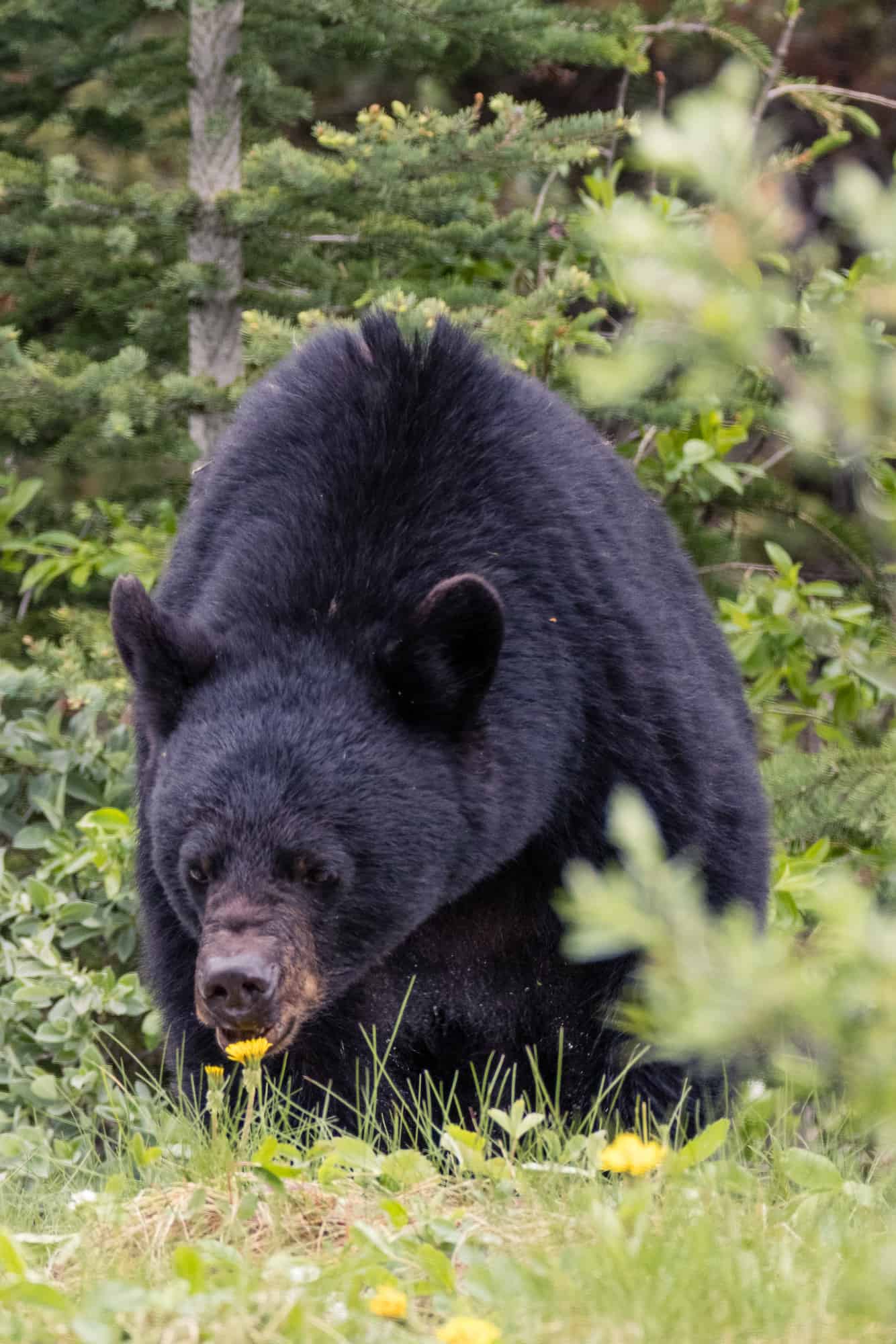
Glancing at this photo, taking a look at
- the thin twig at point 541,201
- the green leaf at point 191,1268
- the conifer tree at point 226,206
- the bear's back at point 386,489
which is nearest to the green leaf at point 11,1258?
the green leaf at point 191,1268

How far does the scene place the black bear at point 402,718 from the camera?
2.98 m

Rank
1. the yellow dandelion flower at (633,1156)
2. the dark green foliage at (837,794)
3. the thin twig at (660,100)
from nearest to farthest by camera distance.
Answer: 1. the yellow dandelion flower at (633,1156)
2. the dark green foliage at (837,794)
3. the thin twig at (660,100)

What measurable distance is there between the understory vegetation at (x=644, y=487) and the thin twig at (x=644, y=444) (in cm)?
2

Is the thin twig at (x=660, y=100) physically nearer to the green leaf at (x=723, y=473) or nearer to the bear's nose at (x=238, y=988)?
the green leaf at (x=723, y=473)

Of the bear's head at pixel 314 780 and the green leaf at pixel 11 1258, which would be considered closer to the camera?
the green leaf at pixel 11 1258

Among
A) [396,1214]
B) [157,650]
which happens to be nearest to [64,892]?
[157,650]

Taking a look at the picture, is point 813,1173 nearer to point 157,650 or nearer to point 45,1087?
point 157,650

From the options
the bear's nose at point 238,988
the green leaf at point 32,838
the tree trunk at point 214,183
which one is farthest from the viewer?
the tree trunk at point 214,183

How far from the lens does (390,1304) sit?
1.73m

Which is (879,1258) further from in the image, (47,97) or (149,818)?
(47,97)

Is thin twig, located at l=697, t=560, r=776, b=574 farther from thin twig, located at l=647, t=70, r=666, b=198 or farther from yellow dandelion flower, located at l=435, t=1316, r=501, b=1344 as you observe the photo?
yellow dandelion flower, located at l=435, t=1316, r=501, b=1344

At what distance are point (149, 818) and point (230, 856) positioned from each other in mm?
323

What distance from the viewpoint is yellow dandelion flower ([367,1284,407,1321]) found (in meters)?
1.73

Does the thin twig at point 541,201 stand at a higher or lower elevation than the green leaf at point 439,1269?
higher
